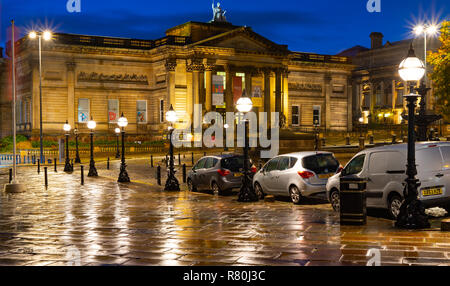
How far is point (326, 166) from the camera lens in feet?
59.4

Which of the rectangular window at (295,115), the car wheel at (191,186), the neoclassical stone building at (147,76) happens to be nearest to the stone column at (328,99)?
the rectangular window at (295,115)

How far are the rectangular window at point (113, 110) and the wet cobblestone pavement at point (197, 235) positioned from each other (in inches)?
1968

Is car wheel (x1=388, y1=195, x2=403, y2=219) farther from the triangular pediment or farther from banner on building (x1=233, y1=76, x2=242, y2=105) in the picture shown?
banner on building (x1=233, y1=76, x2=242, y2=105)

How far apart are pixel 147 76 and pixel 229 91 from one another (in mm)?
10301

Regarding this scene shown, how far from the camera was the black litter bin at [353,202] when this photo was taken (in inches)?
507

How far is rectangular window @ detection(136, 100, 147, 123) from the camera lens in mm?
71188

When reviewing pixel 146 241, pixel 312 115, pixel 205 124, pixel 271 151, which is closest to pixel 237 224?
pixel 146 241

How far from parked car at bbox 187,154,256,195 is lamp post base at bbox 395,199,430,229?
30.2 feet

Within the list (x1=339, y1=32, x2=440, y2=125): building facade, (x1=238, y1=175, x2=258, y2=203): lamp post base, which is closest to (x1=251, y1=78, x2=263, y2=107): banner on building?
(x1=339, y1=32, x2=440, y2=125): building facade

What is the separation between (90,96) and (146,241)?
58.6 meters

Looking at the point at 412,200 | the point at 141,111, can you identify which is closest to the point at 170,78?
the point at 141,111

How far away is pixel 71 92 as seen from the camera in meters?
66.0

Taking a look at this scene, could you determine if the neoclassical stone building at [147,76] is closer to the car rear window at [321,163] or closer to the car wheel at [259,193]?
the car wheel at [259,193]

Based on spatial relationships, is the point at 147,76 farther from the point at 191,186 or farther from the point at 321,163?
the point at 321,163
